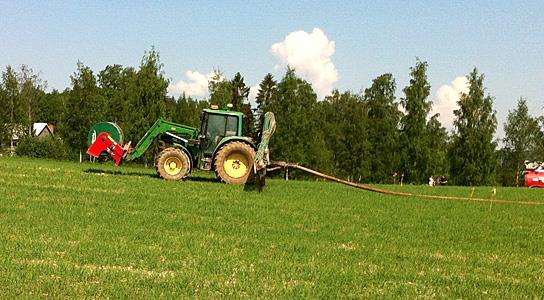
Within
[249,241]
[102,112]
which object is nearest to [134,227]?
[249,241]

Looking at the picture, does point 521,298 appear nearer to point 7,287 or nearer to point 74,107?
point 7,287

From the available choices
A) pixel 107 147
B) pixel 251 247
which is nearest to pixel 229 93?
pixel 107 147

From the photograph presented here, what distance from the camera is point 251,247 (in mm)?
8656

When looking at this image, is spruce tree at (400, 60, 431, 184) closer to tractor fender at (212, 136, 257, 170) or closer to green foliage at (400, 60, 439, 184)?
green foliage at (400, 60, 439, 184)

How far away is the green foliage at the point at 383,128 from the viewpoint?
61.1m

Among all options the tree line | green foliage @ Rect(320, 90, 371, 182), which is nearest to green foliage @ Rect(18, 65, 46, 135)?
the tree line

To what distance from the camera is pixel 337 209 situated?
46.6 ft

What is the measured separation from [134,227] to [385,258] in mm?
4115

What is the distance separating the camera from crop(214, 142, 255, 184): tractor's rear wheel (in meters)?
19.7

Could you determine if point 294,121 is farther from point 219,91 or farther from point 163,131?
point 163,131

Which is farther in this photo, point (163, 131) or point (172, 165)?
point (163, 131)

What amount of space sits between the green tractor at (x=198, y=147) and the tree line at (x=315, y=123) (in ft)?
88.0

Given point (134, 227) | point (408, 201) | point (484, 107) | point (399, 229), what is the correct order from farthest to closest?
point (484, 107) < point (408, 201) < point (399, 229) < point (134, 227)

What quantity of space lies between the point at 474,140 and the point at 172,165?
139 ft
